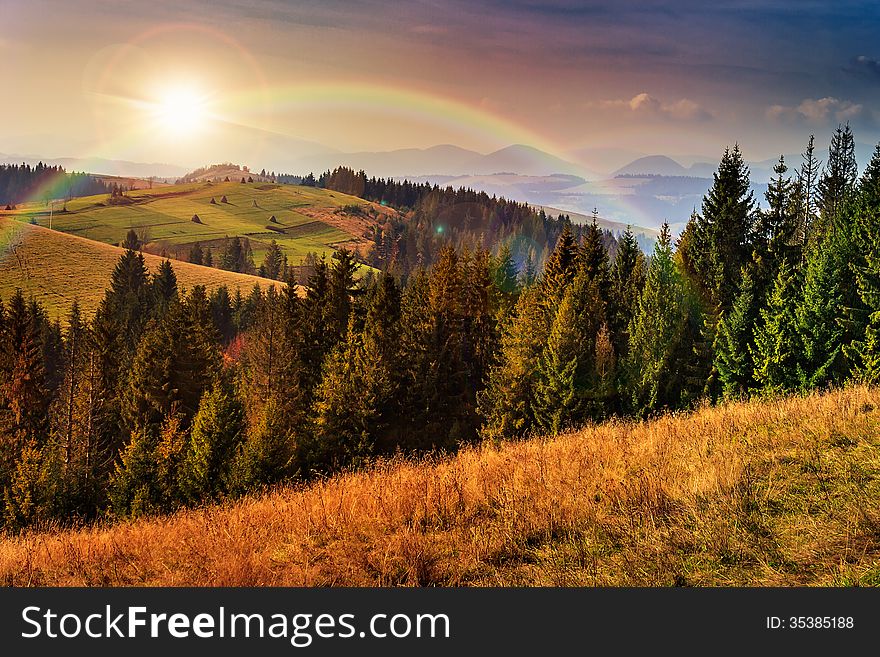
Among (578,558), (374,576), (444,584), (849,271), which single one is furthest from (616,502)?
(849,271)

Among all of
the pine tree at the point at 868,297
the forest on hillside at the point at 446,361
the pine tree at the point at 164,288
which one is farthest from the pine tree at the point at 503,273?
the pine tree at the point at 164,288

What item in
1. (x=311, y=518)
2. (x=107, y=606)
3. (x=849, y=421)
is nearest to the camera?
(x=107, y=606)

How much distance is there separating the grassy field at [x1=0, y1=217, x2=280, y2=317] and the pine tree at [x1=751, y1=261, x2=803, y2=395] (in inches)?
4116

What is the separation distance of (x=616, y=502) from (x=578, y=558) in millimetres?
1736

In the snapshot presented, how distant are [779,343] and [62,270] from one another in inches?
5237

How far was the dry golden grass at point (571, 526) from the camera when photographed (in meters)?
6.41

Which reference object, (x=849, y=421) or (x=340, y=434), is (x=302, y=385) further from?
(x=849, y=421)

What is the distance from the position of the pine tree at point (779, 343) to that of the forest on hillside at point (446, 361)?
0.52 feet

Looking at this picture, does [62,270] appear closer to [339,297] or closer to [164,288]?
[164,288]

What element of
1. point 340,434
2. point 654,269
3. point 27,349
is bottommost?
point 340,434

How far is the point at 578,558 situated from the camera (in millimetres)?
6750

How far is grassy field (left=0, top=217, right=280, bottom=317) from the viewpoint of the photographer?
363 ft

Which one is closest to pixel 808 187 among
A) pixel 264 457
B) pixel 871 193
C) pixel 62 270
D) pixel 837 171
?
pixel 837 171

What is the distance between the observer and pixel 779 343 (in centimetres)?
4134
